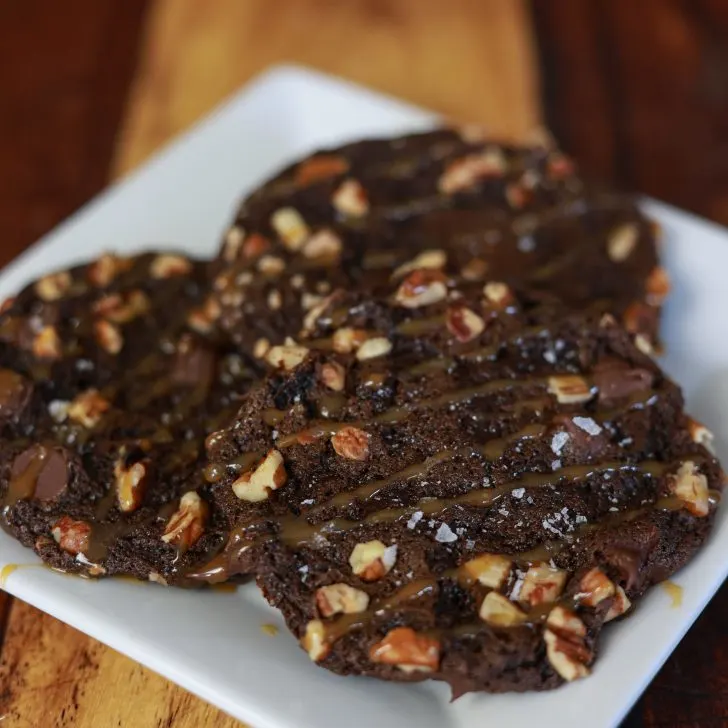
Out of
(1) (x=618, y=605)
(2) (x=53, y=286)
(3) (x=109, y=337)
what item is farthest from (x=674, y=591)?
(2) (x=53, y=286)

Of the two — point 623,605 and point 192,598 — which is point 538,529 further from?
point 192,598

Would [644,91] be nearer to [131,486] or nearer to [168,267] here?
[168,267]

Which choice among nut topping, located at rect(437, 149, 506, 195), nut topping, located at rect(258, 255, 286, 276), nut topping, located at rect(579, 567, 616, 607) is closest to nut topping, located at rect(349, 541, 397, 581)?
nut topping, located at rect(579, 567, 616, 607)

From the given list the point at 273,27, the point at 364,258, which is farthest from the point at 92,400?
the point at 273,27

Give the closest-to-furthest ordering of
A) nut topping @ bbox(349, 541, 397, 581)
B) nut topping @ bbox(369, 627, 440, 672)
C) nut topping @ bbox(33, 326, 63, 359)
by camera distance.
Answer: nut topping @ bbox(369, 627, 440, 672) → nut topping @ bbox(349, 541, 397, 581) → nut topping @ bbox(33, 326, 63, 359)

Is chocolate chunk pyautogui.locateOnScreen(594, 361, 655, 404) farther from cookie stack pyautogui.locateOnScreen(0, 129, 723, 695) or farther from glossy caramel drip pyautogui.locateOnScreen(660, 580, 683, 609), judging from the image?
glossy caramel drip pyautogui.locateOnScreen(660, 580, 683, 609)

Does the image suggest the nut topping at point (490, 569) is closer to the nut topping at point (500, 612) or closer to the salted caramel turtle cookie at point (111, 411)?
the nut topping at point (500, 612)
